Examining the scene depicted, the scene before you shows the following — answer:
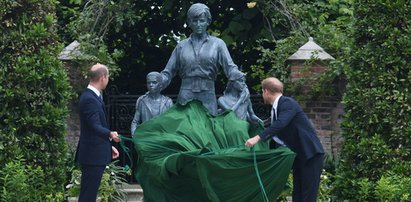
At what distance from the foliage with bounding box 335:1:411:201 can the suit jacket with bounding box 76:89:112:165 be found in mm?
2854

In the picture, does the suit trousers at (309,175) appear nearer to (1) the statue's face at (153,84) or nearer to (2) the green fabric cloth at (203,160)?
(2) the green fabric cloth at (203,160)

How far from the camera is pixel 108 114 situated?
12.9 meters

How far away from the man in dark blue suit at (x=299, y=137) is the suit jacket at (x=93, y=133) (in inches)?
56.4

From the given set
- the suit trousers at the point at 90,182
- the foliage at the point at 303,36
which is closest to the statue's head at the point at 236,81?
the suit trousers at the point at 90,182

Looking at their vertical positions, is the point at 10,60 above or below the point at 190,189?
above

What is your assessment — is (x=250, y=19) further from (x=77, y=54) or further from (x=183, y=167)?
(x=183, y=167)

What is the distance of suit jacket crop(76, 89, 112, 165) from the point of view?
325 inches

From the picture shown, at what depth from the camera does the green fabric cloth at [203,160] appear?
827cm

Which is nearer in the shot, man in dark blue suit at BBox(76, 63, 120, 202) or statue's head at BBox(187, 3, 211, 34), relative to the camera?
man in dark blue suit at BBox(76, 63, 120, 202)

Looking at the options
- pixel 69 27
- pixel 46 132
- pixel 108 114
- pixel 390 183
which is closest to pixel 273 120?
pixel 390 183

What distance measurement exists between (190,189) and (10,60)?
2619mm

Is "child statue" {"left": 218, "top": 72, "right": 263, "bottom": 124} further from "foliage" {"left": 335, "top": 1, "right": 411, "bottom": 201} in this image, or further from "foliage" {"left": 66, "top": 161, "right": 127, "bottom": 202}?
"foliage" {"left": 66, "top": 161, "right": 127, "bottom": 202}

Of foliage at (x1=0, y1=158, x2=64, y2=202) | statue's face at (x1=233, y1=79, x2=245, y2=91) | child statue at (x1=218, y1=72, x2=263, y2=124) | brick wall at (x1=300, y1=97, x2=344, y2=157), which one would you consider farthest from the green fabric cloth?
brick wall at (x1=300, y1=97, x2=344, y2=157)

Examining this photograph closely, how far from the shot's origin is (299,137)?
838cm
